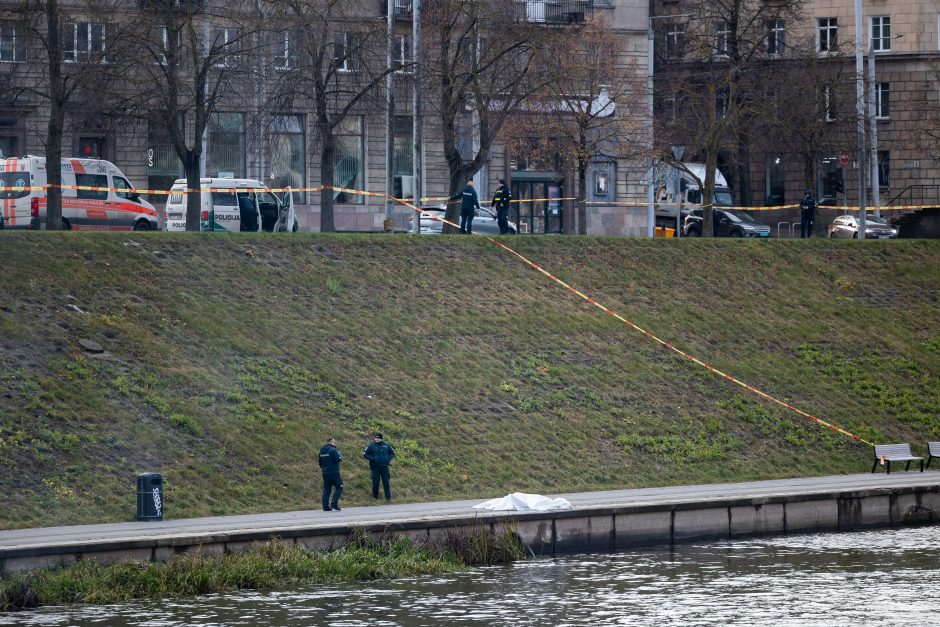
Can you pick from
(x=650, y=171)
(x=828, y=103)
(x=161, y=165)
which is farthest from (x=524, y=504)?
(x=828, y=103)

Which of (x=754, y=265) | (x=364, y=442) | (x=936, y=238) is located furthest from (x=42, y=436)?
(x=936, y=238)

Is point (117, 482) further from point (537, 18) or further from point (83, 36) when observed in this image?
point (537, 18)

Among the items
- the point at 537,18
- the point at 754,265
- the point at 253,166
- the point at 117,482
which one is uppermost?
the point at 537,18

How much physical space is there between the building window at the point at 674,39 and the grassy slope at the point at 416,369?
25.2 m

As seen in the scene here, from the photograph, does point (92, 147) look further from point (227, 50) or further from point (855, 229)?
point (855, 229)

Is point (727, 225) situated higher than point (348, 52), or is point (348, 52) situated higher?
point (348, 52)

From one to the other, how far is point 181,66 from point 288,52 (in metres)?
4.19

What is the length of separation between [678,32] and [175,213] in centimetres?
2893

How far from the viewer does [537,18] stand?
55.2 metres

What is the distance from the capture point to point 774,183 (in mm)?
68625

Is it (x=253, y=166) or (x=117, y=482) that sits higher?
(x=253, y=166)

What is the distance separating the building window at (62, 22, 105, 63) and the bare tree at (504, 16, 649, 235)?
1269 centimetres

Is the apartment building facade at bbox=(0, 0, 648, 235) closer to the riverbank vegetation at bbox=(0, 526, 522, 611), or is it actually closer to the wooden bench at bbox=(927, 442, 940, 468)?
the wooden bench at bbox=(927, 442, 940, 468)

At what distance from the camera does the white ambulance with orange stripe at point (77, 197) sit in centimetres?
4009
